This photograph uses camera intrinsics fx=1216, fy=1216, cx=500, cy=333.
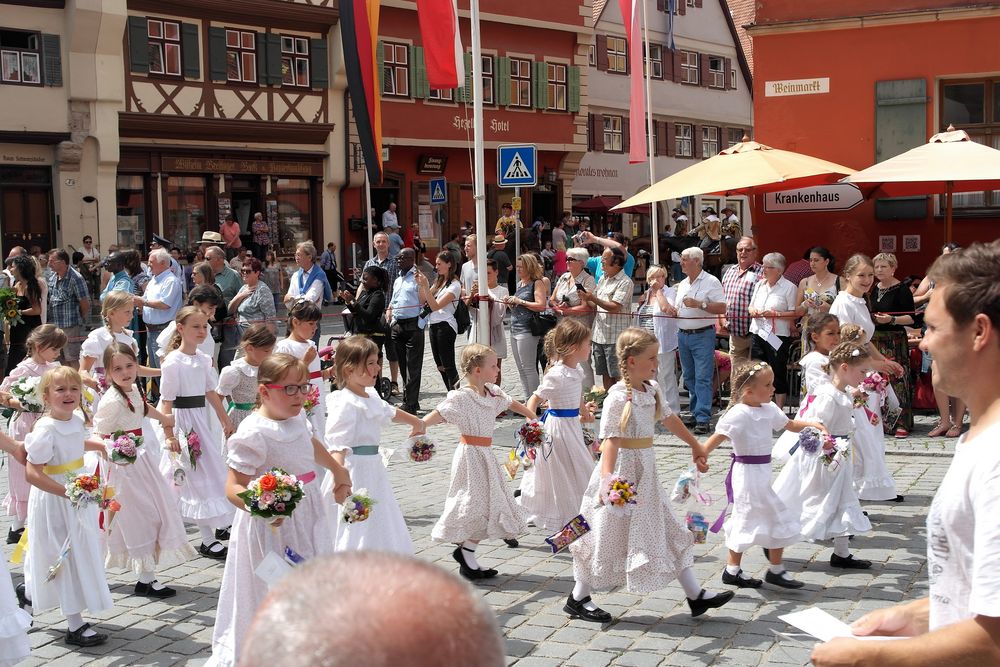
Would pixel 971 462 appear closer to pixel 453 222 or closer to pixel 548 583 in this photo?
pixel 548 583

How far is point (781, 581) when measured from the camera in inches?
286

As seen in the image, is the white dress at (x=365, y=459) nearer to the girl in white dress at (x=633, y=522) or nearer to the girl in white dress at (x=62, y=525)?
the girl in white dress at (x=633, y=522)

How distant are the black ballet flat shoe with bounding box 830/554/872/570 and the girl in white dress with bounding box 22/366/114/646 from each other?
4.41 meters

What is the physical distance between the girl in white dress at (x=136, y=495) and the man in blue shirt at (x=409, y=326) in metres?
6.58

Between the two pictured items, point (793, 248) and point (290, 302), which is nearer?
point (290, 302)

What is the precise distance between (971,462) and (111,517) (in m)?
5.85

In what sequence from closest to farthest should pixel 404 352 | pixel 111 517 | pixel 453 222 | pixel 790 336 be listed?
pixel 111 517
pixel 790 336
pixel 404 352
pixel 453 222

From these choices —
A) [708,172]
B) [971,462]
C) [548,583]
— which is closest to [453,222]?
[708,172]

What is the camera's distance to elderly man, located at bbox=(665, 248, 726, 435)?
42.2 feet

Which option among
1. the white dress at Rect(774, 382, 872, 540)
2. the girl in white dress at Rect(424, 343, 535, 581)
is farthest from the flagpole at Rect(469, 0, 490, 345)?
the white dress at Rect(774, 382, 872, 540)

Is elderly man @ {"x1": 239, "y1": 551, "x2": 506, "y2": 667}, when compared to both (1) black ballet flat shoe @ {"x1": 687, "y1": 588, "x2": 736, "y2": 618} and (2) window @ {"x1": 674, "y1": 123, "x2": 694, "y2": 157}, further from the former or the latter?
(2) window @ {"x1": 674, "y1": 123, "x2": 694, "y2": 157}

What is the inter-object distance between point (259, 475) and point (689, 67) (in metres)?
48.1

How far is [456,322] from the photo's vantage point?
49.5ft

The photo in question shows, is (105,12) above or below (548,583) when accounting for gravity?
above
